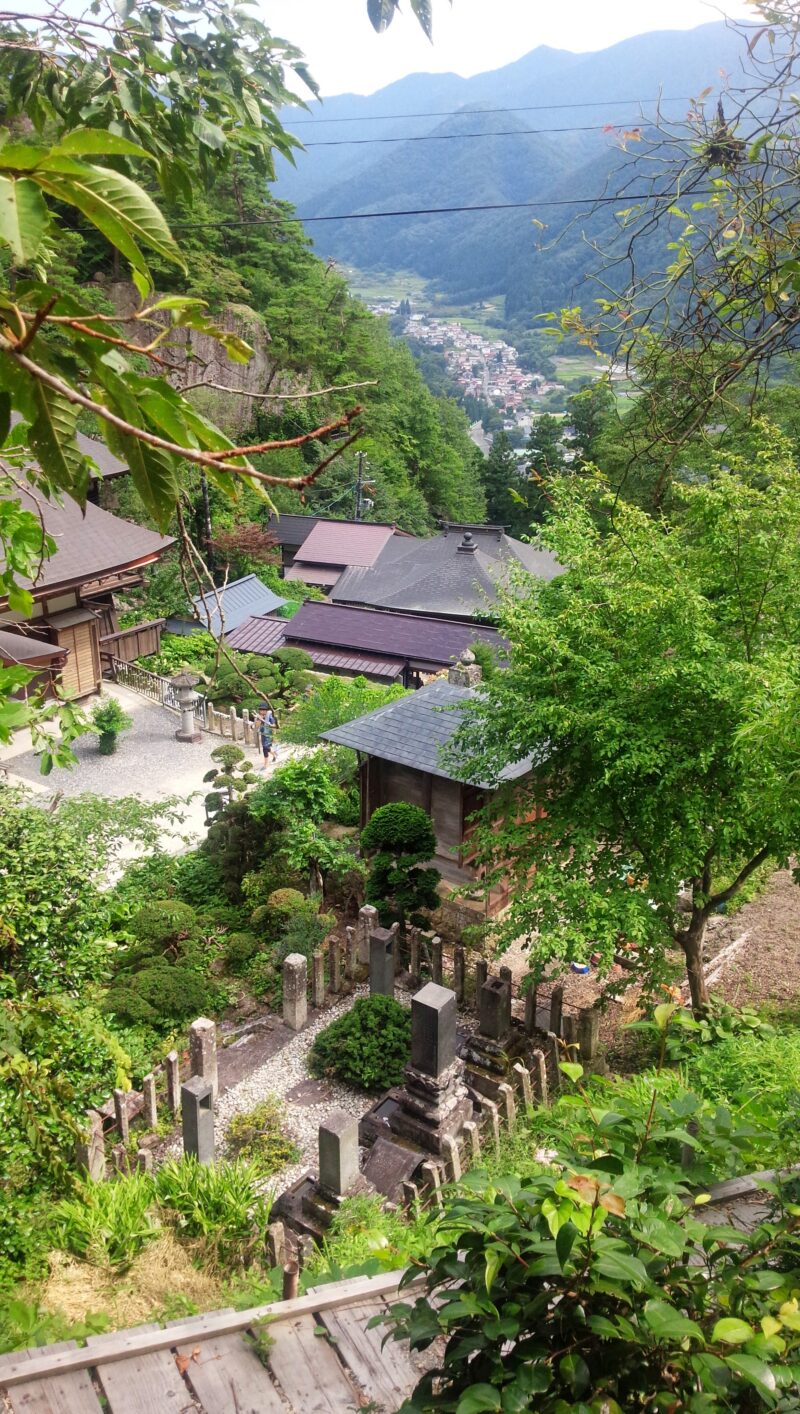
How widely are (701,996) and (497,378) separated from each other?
124 meters

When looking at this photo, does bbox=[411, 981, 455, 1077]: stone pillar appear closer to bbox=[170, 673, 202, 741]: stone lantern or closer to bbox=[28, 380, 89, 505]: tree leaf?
bbox=[28, 380, 89, 505]: tree leaf

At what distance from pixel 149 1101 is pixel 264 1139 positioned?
0.99m

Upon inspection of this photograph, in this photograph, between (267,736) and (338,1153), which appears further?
(267,736)

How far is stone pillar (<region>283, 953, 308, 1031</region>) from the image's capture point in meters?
8.76

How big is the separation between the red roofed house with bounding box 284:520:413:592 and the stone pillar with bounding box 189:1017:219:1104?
76.4 ft

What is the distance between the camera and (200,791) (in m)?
14.5

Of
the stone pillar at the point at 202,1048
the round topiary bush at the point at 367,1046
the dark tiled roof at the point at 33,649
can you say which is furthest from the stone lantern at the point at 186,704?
the stone pillar at the point at 202,1048

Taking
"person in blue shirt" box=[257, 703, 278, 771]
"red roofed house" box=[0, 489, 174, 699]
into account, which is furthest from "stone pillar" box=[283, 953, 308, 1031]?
"red roofed house" box=[0, 489, 174, 699]

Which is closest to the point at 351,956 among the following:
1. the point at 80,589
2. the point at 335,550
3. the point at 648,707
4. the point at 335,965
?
the point at 335,965

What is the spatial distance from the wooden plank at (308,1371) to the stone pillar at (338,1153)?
4.18 meters

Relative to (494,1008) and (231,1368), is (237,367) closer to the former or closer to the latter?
(494,1008)

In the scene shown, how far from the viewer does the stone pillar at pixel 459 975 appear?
921cm

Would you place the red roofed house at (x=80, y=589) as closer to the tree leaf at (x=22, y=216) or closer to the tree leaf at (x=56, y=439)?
the tree leaf at (x=56, y=439)

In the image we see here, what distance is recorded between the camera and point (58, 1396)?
2049 millimetres
